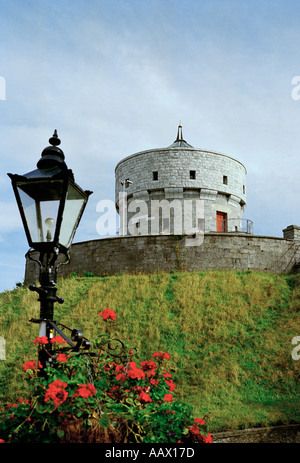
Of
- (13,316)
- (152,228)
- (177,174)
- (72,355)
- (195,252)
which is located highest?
(177,174)

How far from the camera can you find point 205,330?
13.4 metres

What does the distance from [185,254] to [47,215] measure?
16259mm

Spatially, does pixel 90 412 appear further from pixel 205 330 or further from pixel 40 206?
pixel 205 330

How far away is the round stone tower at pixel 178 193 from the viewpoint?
25.7 m

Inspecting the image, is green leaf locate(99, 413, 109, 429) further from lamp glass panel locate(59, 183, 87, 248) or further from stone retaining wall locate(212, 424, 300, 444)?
stone retaining wall locate(212, 424, 300, 444)

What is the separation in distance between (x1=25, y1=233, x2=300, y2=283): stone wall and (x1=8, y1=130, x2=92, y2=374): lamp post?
15706mm

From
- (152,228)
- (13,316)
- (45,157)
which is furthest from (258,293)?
(45,157)

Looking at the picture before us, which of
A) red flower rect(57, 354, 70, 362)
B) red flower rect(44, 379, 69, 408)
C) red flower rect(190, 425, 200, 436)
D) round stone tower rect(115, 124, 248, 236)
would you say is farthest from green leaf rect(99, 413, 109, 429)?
round stone tower rect(115, 124, 248, 236)

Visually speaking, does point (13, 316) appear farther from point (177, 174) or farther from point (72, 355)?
point (177, 174)

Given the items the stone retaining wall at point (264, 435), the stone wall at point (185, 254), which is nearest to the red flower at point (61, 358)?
the stone retaining wall at point (264, 435)

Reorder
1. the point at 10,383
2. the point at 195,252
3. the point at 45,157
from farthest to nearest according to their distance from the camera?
the point at 195,252
the point at 10,383
the point at 45,157

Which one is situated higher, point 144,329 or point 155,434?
point 144,329
